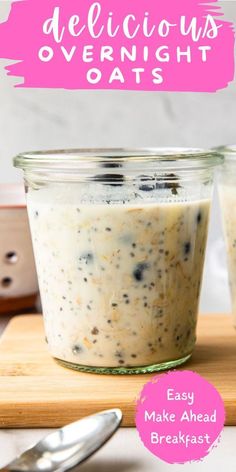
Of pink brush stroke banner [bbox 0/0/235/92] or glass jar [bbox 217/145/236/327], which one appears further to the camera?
pink brush stroke banner [bbox 0/0/235/92]

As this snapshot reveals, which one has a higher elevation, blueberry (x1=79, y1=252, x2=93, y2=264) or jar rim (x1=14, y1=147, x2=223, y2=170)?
jar rim (x1=14, y1=147, x2=223, y2=170)

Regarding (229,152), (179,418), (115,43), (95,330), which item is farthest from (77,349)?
(115,43)

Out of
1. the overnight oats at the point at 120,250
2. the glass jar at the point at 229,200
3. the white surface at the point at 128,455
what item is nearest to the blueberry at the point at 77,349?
the overnight oats at the point at 120,250

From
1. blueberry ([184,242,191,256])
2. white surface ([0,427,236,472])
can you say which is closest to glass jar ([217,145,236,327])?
blueberry ([184,242,191,256])

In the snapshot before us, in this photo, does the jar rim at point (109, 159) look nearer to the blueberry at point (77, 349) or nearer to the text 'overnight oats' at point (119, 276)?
the text 'overnight oats' at point (119, 276)

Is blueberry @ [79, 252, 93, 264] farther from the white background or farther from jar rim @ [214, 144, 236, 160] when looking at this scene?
the white background

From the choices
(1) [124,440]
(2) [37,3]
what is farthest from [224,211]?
(2) [37,3]

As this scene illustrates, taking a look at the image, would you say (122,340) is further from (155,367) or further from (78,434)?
(78,434)
